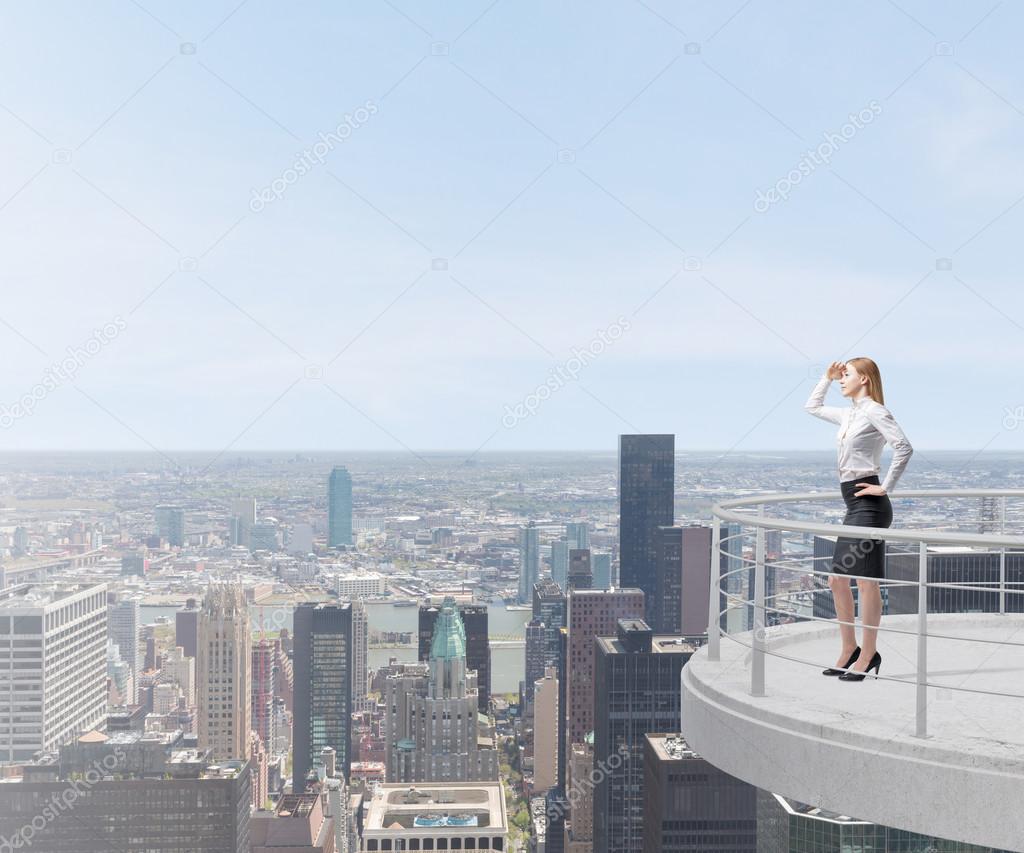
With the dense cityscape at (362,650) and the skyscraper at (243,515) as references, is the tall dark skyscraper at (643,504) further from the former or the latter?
the skyscraper at (243,515)

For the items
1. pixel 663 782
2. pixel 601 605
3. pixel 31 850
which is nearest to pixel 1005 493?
pixel 663 782

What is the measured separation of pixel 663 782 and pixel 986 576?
11.1 m

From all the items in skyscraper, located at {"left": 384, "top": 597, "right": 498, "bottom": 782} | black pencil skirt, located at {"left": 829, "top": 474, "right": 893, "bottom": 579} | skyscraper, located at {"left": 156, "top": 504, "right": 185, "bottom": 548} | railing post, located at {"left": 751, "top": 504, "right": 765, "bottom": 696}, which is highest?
black pencil skirt, located at {"left": 829, "top": 474, "right": 893, "bottom": 579}

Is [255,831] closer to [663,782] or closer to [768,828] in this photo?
[663,782]

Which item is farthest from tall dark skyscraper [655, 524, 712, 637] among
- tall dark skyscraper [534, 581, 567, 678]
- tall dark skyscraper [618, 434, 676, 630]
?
tall dark skyscraper [534, 581, 567, 678]

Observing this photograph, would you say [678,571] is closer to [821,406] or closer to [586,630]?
[586,630]

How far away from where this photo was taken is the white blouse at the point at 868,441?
2.96 meters

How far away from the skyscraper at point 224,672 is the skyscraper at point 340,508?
5.85m

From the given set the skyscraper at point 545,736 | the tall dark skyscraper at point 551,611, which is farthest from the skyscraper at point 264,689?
the tall dark skyscraper at point 551,611

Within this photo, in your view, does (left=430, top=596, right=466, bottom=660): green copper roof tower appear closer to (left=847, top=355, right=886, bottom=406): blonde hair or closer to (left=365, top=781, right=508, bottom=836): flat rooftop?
(left=365, top=781, right=508, bottom=836): flat rooftop

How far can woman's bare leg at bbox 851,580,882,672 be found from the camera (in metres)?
2.91

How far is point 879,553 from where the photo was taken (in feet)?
9.62

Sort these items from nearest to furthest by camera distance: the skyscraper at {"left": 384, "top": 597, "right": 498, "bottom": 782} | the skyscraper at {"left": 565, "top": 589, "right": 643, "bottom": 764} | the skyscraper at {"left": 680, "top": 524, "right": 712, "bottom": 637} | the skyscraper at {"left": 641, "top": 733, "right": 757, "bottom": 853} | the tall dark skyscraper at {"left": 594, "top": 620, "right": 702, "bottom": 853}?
the skyscraper at {"left": 641, "top": 733, "right": 757, "bottom": 853} → the tall dark skyscraper at {"left": 594, "top": 620, "right": 702, "bottom": 853} → the skyscraper at {"left": 680, "top": 524, "right": 712, "bottom": 637} → the skyscraper at {"left": 384, "top": 597, "right": 498, "bottom": 782} → the skyscraper at {"left": 565, "top": 589, "right": 643, "bottom": 764}
